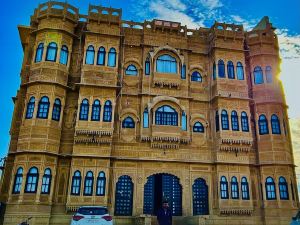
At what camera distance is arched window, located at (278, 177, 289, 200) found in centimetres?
1889

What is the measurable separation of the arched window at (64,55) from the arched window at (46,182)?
23.7 ft

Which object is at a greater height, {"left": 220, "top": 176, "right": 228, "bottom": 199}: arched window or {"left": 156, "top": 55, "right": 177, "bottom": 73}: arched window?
{"left": 156, "top": 55, "right": 177, "bottom": 73}: arched window

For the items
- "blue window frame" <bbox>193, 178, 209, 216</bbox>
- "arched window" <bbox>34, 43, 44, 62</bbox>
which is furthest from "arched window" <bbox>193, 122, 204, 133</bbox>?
"arched window" <bbox>34, 43, 44, 62</bbox>

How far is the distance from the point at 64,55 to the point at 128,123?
6389 mm

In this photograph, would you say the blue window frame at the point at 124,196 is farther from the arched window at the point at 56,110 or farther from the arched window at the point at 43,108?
the arched window at the point at 43,108

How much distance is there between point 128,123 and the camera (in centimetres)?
1955

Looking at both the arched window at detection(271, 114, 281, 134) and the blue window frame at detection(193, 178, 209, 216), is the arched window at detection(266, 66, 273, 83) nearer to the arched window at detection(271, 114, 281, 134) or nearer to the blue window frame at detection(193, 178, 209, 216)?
the arched window at detection(271, 114, 281, 134)

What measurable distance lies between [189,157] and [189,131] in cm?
180

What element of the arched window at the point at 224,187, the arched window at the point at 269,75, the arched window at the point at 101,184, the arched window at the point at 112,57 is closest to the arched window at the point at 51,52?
the arched window at the point at 112,57

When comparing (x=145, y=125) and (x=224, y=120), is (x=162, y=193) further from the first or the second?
(x=224, y=120)

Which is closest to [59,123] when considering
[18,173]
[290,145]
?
[18,173]

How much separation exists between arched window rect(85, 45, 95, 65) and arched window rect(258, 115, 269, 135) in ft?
41.5

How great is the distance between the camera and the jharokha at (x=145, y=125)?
17.3 m

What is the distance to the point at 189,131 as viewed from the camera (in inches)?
784
